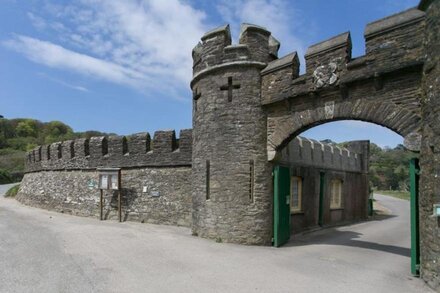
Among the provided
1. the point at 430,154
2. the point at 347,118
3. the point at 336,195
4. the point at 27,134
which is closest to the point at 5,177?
the point at 336,195

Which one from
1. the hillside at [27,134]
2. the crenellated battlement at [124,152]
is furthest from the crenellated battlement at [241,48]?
the hillside at [27,134]

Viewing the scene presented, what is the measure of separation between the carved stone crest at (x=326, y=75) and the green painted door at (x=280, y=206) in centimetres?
268

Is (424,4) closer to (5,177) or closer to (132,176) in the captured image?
(132,176)

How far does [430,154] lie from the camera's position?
586cm

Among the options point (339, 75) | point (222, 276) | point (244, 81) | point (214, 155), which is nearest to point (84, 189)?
point (214, 155)

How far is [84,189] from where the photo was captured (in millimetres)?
15672

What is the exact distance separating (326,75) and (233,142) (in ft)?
10.1

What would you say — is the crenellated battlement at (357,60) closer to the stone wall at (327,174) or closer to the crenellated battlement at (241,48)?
the crenellated battlement at (241,48)

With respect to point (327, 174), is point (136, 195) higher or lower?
lower

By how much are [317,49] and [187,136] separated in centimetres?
609

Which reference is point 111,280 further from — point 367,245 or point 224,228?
point 367,245

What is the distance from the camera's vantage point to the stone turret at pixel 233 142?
30.6 ft

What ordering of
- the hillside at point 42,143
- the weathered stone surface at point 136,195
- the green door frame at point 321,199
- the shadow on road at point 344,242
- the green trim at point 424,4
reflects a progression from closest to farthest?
the green trim at point 424,4
the shadow on road at point 344,242
the weathered stone surface at point 136,195
the green door frame at point 321,199
the hillside at point 42,143

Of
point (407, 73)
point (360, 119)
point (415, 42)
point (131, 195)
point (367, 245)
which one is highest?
point (415, 42)
